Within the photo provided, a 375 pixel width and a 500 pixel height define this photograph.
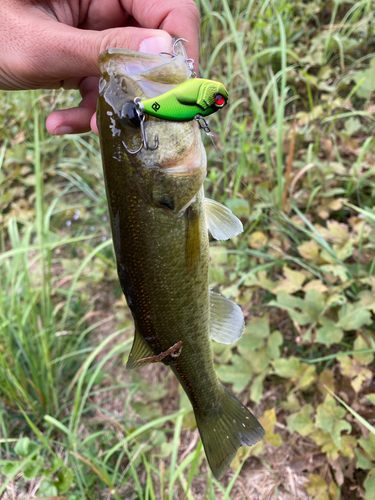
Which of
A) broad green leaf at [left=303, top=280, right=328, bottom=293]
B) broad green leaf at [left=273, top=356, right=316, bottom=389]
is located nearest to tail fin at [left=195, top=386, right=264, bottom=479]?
broad green leaf at [left=273, top=356, right=316, bottom=389]

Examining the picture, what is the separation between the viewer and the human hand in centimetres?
105

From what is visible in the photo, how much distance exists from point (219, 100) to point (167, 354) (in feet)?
2.53

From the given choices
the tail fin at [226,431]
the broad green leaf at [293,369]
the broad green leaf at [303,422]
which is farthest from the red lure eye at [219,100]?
the broad green leaf at [303,422]

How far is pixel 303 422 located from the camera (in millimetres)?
1498

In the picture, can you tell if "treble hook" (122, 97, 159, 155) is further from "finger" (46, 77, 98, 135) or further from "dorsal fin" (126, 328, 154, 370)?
"finger" (46, 77, 98, 135)

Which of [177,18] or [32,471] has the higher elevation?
[177,18]

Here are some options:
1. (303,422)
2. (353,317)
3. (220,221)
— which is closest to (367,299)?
(353,317)

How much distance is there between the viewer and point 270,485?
1658 millimetres

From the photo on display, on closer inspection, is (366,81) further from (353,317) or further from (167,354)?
(167,354)

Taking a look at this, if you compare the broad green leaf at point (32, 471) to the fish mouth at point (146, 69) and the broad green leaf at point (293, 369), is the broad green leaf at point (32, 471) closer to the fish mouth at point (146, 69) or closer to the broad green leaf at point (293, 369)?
the broad green leaf at point (293, 369)

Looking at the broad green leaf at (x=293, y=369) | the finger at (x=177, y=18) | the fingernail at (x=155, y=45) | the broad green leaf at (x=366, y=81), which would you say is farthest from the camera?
the broad green leaf at (x=366, y=81)

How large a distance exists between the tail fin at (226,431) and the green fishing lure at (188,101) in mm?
964

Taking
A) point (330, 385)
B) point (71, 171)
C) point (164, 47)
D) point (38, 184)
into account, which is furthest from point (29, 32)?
point (71, 171)

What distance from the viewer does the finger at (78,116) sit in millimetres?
1660
